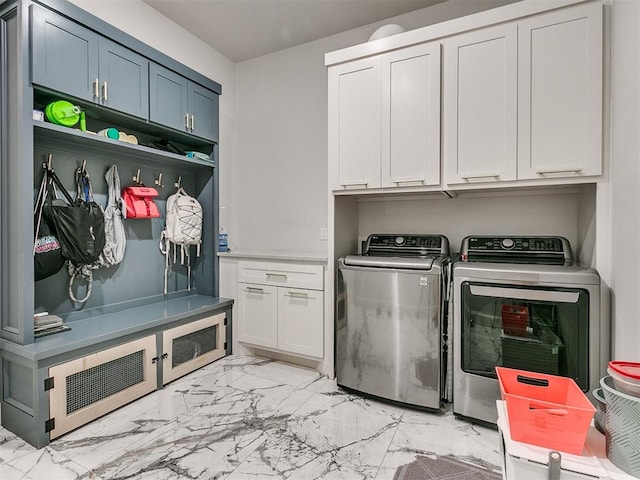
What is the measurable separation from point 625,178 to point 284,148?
2680 mm

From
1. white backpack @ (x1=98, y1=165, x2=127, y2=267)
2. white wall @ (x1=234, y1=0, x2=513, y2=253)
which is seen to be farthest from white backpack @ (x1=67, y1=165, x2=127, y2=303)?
white wall @ (x1=234, y1=0, x2=513, y2=253)

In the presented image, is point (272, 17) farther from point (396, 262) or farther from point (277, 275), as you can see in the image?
point (396, 262)

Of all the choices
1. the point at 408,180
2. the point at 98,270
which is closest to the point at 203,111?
the point at 98,270

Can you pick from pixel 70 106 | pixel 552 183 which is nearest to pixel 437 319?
pixel 552 183

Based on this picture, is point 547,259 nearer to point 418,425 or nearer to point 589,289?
point 589,289

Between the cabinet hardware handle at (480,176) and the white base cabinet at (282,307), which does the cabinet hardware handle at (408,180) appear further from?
the white base cabinet at (282,307)

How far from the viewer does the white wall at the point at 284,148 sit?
3.29 metres

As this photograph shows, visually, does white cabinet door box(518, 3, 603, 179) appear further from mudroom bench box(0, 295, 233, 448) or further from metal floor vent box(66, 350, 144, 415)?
metal floor vent box(66, 350, 144, 415)

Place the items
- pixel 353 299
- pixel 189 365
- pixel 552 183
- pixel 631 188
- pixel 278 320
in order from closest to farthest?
1. pixel 631 188
2. pixel 552 183
3. pixel 353 299
4. pixel 189 365
5. pixel 278 320

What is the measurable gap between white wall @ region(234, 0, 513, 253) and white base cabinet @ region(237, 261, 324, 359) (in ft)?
1.72

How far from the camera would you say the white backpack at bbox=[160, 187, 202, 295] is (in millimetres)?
3045

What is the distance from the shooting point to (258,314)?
3080 mm

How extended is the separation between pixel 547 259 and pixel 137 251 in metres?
3.06

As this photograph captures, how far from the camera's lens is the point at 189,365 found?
109 inches
